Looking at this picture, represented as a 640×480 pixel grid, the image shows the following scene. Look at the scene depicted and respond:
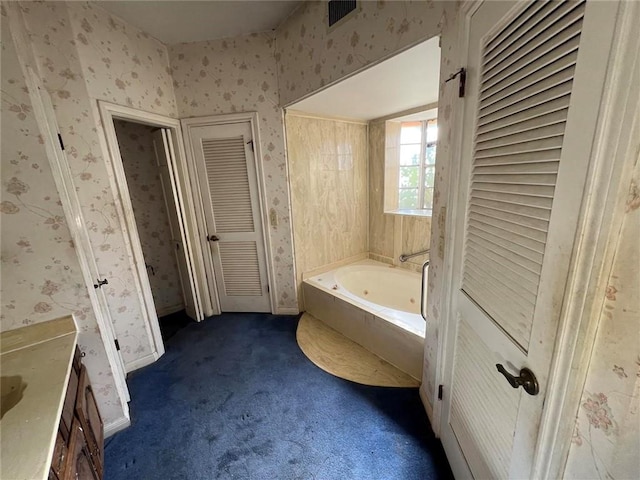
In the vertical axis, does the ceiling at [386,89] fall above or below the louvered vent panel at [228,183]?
above

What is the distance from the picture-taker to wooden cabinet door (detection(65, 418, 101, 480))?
84 centimetres

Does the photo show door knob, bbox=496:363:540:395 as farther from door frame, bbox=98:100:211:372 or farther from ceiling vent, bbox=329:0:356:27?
door frame, bbox=98:100:211:372

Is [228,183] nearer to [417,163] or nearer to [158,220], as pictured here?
[158,220]

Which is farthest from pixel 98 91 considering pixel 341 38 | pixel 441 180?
pixel 441 180

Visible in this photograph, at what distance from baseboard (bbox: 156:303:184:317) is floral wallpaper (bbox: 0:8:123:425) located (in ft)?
5.75

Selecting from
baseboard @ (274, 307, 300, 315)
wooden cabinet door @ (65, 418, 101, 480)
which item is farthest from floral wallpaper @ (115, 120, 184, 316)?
wooden cabinet door @ (65, 418, 101, 480)

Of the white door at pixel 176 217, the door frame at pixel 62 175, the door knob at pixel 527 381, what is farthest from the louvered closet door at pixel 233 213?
the door knob at pixel 527 381

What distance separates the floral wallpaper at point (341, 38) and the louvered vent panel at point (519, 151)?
0.59m

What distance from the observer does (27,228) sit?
1.12m

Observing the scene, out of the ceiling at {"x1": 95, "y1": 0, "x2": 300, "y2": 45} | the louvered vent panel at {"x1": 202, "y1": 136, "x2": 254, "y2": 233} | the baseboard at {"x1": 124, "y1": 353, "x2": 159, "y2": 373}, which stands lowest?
the baseboard at {"x1": 124, "y1": 353, "x2": 159, "y2": 373}

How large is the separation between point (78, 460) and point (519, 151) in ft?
5.90

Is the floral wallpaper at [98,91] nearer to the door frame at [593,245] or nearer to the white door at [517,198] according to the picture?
the white door at [517,198]

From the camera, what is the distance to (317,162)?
2664 mm

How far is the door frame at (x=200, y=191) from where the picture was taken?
235cm
